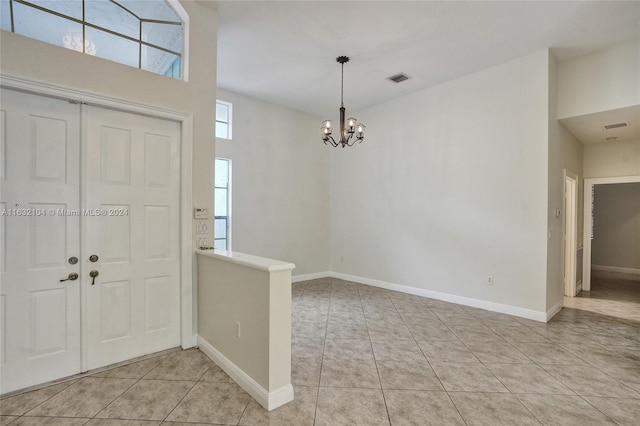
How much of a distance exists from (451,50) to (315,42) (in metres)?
1.76

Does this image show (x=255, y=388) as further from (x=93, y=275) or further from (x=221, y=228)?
(x=221, y=228)

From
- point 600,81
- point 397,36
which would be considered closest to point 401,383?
point 397,36

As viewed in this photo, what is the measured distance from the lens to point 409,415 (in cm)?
206

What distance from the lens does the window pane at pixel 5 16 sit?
87.9 inches

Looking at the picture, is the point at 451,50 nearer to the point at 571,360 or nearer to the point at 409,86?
the point at 409,86

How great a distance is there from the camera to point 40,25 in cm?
238

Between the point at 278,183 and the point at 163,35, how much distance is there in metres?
3.20

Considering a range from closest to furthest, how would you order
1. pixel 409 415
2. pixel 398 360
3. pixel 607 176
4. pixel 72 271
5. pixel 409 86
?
pixel 409 415 → pixel 72 271 → pixel 398 360 → pixel 409 86 → pixel 607 176

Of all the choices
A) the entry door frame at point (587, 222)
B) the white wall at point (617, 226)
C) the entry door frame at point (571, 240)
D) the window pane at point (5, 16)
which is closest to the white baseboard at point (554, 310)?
the entry door frame at point (571, 240)

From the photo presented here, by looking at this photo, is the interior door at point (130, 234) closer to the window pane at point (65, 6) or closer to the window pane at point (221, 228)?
the window pane at point (65, 6)

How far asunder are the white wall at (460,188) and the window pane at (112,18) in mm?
4146

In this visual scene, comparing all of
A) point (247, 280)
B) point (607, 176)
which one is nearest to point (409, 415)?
point (247, 280)

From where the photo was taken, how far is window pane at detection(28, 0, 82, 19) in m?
2.43

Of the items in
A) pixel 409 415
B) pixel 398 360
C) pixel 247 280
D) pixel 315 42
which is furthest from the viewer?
pixel 315 42
